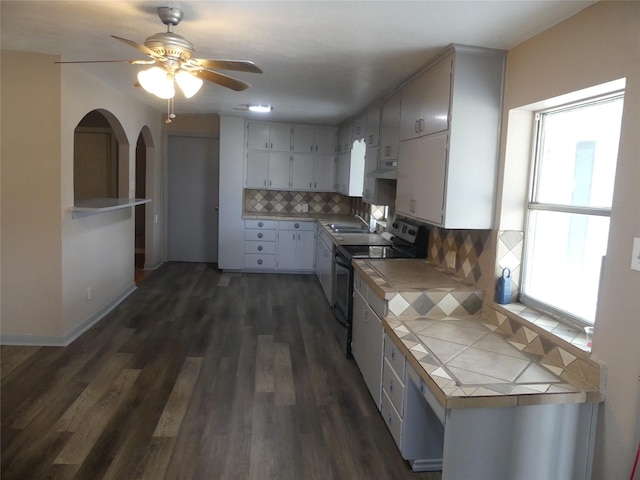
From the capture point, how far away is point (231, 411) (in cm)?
296

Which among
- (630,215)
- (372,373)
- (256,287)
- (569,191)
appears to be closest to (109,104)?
(256,287)

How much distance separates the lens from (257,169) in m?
6.86

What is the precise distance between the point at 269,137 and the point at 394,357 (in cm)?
491

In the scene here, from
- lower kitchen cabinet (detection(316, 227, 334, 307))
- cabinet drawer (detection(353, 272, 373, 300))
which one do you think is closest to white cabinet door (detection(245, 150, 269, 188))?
lower kitchen cabinet (detection(316, 227, 334, 307))

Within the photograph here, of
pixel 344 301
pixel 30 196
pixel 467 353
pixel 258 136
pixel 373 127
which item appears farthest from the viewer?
pixel 258 136

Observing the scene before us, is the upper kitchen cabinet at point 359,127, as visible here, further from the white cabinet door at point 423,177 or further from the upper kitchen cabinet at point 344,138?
the white cabinet door at point 423,177

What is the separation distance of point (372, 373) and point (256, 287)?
10.7 feet

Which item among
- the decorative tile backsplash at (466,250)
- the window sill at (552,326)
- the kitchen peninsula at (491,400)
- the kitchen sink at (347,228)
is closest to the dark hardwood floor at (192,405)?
the kitchen peninsula at (491,400)

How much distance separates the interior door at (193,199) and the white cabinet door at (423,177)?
4.42 metres

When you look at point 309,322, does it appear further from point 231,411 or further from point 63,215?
point 63,215

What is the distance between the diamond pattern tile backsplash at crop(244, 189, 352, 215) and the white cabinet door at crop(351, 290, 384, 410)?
3.85 meters

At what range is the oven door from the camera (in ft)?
12.5

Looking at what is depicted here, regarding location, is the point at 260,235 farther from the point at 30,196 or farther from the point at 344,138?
the point at 30,196

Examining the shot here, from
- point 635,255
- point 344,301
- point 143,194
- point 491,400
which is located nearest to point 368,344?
point 344,301
